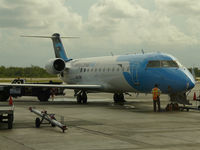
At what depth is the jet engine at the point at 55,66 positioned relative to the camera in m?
29.6

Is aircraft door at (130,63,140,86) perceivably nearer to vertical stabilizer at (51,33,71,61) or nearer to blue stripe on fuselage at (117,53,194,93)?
blue stripe on fuselage at (117,53,194,93)

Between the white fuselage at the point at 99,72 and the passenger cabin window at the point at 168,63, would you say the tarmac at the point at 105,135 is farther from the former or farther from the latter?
the white fuselage at the point at 99,72

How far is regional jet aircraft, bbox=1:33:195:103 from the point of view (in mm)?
19781

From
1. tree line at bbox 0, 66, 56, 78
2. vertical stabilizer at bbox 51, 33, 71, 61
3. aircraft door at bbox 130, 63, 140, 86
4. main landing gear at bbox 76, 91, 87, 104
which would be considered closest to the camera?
aircraft door at bbox 130, 63, 140, 86

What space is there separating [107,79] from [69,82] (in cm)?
645

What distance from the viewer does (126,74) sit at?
75.3ft

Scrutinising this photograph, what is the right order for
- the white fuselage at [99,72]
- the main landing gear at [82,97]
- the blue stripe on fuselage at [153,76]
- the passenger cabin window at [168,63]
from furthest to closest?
the main landing gear at [82,97], the white fuselage at [99,72], the passenger cabin window at [168,63], the blue stripe on fuselage at [153,76]

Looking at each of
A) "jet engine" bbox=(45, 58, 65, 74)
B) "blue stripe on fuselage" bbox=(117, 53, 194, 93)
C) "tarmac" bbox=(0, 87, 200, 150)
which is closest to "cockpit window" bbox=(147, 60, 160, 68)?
"blue stripe on fuselage" bbox=(117, 53, 194, 93)

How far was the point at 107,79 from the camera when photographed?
83.0 feet

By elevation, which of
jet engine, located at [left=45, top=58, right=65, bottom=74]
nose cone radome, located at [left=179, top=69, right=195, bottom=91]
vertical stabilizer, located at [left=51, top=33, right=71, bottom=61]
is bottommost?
nose cone radome, located at [left=179, top=69, right=195, bottom=91]

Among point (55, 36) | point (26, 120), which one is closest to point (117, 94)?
A: point (55, 36)

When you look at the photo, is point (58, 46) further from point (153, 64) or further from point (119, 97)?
point (153, 64)

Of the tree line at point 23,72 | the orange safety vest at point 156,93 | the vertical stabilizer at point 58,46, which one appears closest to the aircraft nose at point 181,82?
the orange safety vest at point 156,93

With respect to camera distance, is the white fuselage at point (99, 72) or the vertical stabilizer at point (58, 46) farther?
the vertical stabilizer at point (58, 46)
